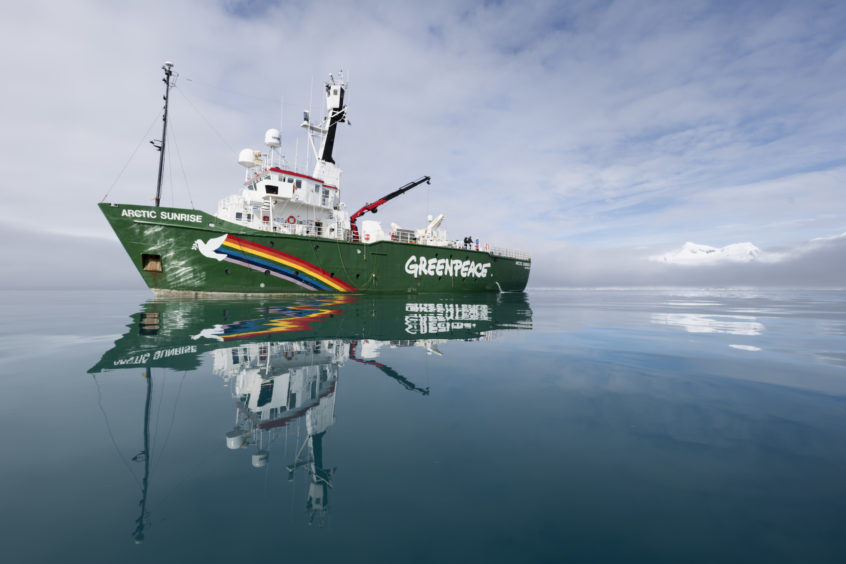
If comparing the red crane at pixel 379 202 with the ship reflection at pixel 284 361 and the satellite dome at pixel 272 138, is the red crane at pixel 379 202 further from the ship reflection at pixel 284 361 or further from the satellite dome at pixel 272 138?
the ship reflection at pixel 284 361

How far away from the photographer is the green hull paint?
60.5 feet

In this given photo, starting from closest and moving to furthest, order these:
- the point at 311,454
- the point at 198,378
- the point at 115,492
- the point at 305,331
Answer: the point at 115,492 → the point at 311,454 → the point at 198,378 → the point at 305,331

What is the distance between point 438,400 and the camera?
384cm

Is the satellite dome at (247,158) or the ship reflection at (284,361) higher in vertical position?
the satellite dome at (247,158)

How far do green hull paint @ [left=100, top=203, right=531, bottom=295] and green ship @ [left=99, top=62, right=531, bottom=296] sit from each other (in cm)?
6

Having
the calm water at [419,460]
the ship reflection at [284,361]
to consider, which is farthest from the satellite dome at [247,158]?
the calm water at [419,460]

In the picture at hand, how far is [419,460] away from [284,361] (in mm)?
3557

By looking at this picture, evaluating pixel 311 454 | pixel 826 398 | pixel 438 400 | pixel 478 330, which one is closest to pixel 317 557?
pixel 311 454

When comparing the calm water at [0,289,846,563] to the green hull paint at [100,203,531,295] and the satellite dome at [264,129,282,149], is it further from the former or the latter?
the satellite dome at [264,129,282,149]

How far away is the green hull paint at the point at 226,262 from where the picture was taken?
18.5 m

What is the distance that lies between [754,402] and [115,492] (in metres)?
6.02

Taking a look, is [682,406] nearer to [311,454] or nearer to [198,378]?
[311,454]

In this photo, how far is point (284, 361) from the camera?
532 centimetres

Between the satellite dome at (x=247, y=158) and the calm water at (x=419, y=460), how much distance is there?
2032cm
